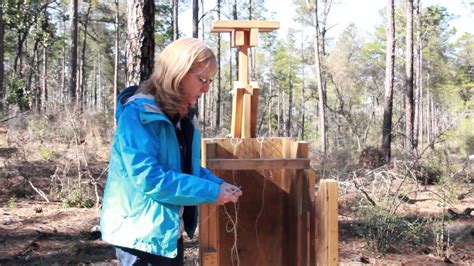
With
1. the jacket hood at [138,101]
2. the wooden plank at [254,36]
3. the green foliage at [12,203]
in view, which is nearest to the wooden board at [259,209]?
the wooden plank at [254,36]

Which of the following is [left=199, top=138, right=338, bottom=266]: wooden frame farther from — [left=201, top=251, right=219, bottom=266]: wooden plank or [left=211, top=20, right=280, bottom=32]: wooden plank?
[left=211, top=20, right=280, bottom=32]: wooden plank

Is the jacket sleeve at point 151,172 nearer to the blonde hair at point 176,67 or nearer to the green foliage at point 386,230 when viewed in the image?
the blonde hair at point 176,67

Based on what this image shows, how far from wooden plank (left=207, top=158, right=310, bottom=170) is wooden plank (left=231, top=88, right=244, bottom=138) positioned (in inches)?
31.5

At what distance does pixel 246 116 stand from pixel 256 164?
84 cm

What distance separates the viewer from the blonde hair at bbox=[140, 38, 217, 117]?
5.34 feet

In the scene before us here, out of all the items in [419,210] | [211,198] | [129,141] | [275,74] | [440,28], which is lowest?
[419,210]

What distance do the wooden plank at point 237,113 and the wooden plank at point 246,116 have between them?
3 cm

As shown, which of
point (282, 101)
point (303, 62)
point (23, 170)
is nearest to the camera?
point (23, 170)

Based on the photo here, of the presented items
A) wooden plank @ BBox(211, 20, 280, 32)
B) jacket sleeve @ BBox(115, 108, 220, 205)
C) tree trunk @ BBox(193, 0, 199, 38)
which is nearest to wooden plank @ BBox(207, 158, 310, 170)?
jacket sleeve @ BBox(115, 108, 220, 205)

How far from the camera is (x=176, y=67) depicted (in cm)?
163

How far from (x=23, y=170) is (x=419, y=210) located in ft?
18.4

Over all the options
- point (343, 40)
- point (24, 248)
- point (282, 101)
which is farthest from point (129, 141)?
point (282, 101)

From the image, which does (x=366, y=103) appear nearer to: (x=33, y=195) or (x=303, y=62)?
A: (x=303, y=62)

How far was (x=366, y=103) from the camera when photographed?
38.7 metres
